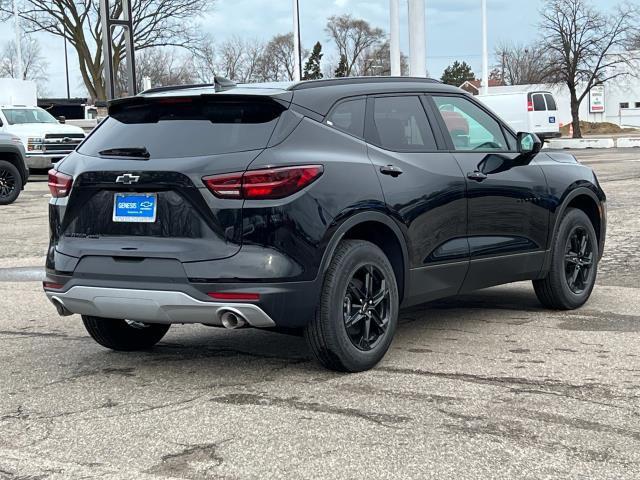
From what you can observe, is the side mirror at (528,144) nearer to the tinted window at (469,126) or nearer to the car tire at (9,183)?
the tinted window at (469,126)

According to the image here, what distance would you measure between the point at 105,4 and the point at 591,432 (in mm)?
14210

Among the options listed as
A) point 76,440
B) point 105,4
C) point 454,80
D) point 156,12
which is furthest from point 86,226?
point 454,80

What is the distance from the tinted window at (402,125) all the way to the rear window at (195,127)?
793 millimetres

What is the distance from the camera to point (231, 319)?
512cm

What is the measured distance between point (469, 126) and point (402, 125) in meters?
0.88

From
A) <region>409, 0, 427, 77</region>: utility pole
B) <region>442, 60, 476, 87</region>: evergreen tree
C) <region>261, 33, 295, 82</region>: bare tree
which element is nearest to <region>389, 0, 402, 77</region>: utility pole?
<region>409, 0, 427, 77</region>: utility pole

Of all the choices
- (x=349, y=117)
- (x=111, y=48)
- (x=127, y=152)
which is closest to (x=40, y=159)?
(x=111, y=48)

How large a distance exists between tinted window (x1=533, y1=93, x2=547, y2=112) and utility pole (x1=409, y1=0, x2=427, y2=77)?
56.0 feet

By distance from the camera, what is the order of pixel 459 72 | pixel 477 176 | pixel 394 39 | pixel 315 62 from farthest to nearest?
pixel 459 72 → pixel 315 62 → pixel 394 39 → pixel 477 176

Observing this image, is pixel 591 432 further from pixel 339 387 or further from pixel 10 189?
pixel 10 189

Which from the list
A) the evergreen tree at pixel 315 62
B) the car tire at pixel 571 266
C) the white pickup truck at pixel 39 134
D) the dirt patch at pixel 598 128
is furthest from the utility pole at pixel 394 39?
the evergreen tree at pixel 315 62

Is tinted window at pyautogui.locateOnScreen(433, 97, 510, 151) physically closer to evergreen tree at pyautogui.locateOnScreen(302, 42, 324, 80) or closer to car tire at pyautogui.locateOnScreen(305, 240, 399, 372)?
car tire at pyautogui.locateOnScreen(305, 240, 399, 372)

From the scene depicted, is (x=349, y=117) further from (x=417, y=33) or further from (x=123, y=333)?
(x=417, y=33)

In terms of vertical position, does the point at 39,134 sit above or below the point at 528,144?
above
